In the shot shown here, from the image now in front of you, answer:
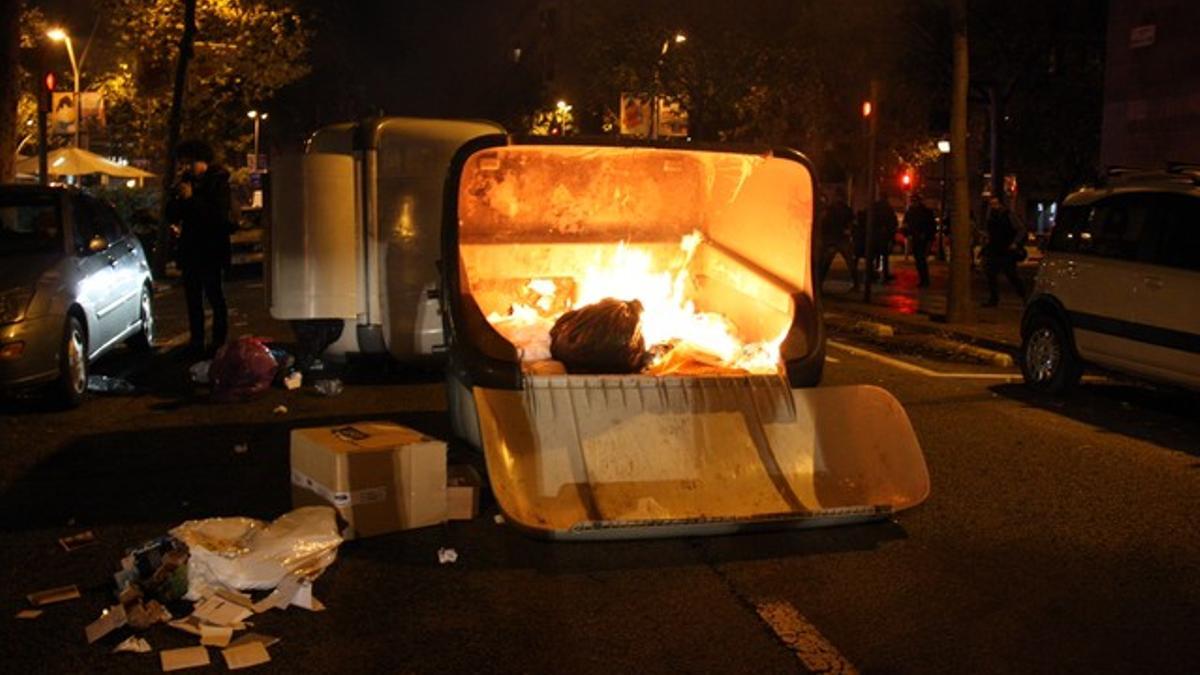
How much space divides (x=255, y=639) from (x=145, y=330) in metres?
8.02

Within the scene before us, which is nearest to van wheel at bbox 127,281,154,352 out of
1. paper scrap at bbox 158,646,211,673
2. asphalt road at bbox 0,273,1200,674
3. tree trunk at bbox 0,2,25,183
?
asphalt road at bbox 0,273,1200,674

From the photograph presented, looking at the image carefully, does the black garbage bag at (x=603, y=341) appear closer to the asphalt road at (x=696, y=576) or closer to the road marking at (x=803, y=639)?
the asphalt road at (x=696, y=576)

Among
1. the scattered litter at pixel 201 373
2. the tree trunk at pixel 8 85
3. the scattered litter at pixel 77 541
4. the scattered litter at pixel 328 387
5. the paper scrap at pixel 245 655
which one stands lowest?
the paper scrap at pixel 245 655

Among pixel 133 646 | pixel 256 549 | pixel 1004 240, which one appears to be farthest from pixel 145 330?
pixel 1004 240

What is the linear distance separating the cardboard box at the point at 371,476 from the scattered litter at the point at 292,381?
3.95 metres

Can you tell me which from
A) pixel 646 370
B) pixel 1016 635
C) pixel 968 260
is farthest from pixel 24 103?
pixel 1016 635

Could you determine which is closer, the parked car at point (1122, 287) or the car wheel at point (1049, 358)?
the parked car at point (1122, 287)

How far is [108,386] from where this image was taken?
9.77m

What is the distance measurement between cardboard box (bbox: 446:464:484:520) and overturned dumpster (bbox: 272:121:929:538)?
1.18 feet

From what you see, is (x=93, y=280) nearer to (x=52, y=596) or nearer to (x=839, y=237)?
(x=52, y=596)

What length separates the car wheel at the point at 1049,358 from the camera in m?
10.2

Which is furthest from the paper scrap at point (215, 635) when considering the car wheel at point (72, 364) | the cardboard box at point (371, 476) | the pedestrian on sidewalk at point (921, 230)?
the pedestrian on sidewalk at point (921, 230)

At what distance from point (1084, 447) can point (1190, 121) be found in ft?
50.5

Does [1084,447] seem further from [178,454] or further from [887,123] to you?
[887,123]
